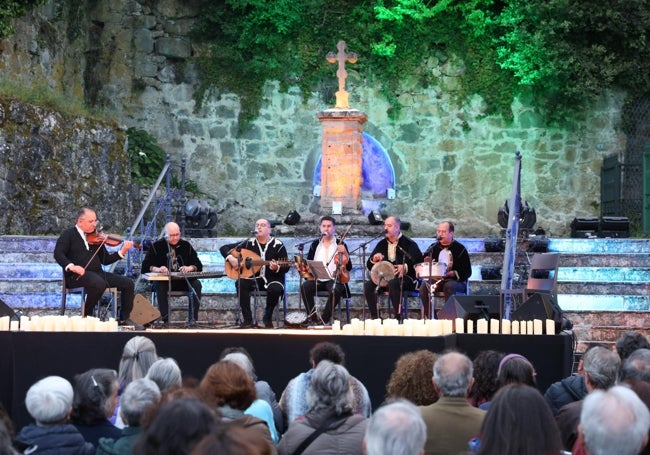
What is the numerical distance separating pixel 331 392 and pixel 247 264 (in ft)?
20.8

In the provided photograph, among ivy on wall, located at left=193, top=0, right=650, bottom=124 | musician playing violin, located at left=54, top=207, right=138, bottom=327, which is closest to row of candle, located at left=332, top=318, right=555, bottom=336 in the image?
musician playing violin, located at left=54, top=207, right=138, bottom=327

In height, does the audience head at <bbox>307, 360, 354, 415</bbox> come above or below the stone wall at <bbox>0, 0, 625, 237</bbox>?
below

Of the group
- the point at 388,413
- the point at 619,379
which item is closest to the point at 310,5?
the point at 619,379

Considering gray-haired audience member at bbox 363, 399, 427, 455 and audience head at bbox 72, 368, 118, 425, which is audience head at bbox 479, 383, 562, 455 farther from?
audience head at bbox 72, 368, 118, 425

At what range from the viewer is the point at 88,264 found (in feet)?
35.0

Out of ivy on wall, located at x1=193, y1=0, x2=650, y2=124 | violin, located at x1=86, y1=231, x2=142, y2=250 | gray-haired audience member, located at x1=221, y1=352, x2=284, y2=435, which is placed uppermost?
ivy on wall, located at x1=193, y1=0, x2=650, y2=124

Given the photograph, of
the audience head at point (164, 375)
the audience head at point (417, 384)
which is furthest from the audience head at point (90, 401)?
the audience head at point (417, 384)

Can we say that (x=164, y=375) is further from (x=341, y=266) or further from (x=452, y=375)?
(x=341, y=266)

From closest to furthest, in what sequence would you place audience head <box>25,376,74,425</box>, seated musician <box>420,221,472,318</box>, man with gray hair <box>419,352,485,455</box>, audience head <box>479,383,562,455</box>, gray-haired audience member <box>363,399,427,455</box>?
gray-haired audience member <box>363,399,427,455</box> < audience head <box>479,383,562,455</box> < audience head <box>25,376,74,425</box> < man with gray hair <box>419,352,485,455</box> < seated musician <box>420,221,472,318</box>

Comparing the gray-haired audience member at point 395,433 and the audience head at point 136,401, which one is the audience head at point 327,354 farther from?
the gray-haired audience member at point 395,433

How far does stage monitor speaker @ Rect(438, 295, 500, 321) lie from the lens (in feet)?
28.3

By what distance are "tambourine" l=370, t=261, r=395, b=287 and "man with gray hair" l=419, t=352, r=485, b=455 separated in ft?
19.3

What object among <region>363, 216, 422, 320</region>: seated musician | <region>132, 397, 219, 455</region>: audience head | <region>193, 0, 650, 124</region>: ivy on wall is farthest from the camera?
<region>193, 0, 650, 124</region>: ivy on wall

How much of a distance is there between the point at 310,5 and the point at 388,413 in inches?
564
